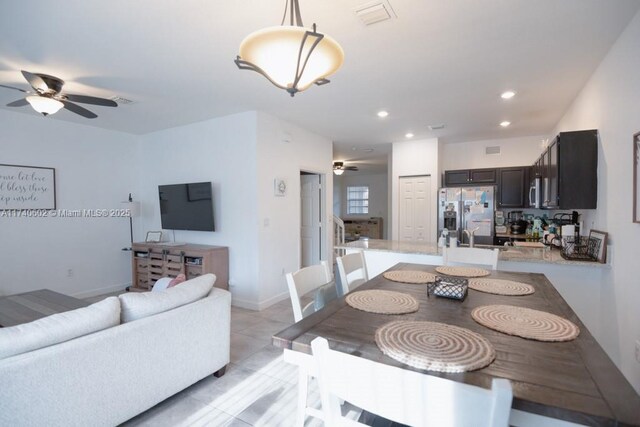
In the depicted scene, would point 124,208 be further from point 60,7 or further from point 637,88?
point 637,88

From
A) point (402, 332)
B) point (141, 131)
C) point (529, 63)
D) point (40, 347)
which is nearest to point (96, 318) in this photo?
point (40, 347)

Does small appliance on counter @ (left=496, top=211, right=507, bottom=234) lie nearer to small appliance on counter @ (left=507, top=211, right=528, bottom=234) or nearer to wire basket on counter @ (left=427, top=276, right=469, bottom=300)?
small appliance on counter @ (left=507, top=211, right=528, bottom=234)

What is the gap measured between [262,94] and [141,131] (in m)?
2.84

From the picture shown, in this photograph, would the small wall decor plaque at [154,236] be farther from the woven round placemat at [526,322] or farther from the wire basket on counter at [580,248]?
the wire basket on counter at [580,248]

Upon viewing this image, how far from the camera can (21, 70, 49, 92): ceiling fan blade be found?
246 centimetres

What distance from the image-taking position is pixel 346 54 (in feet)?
8.21

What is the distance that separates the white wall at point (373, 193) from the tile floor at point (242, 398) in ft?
28.2

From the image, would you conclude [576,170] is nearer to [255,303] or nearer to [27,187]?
[255,303]

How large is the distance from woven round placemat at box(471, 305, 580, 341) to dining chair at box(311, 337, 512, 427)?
2.31ft

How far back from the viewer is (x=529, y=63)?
8.70 ft

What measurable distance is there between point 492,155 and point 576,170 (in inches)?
120

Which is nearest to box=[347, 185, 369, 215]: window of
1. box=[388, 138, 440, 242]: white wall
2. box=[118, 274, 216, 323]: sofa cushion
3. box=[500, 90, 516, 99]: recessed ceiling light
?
box=[388, 138, 440, 242]: white wall

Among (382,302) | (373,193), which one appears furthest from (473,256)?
(373,193)

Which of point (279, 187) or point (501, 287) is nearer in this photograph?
point (501, 287)
